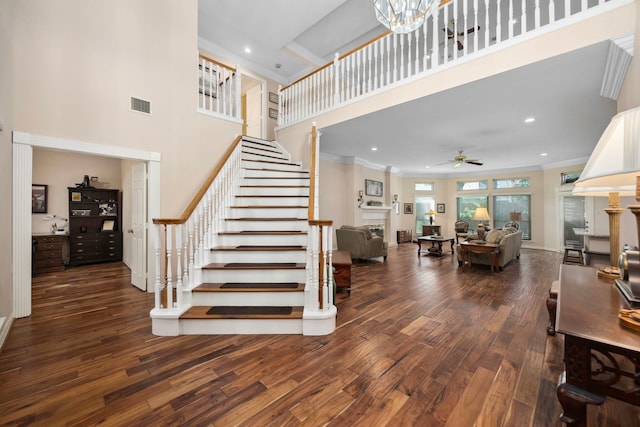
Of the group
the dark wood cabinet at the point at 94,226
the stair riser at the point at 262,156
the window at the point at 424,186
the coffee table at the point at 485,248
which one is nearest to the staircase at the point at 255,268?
the stair riser at the point at 262,156

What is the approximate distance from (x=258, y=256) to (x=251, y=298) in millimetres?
636

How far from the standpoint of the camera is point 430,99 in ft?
12.0

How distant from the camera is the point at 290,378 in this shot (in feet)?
6.05

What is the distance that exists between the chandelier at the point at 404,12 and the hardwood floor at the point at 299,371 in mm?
2707

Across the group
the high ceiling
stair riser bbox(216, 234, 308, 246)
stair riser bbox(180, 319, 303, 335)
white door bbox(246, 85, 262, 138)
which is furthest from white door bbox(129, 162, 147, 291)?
white door bbox(246, 85, 262, 138)

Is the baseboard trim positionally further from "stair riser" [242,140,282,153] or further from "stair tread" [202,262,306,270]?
"stair riser" [242,140,282,153]

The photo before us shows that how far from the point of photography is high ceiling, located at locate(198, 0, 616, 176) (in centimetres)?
328

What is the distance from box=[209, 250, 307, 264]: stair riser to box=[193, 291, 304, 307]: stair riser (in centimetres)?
57

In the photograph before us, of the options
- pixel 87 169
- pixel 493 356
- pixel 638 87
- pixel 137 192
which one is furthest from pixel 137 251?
pixel 638 87

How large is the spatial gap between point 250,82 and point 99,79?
4.50 m

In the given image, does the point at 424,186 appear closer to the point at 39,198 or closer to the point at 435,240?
the point at 435,240

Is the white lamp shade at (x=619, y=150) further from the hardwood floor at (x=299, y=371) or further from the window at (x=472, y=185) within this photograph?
the window at (x=472, y=185)

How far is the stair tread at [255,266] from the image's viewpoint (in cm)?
291

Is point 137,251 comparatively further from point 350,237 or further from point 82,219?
point 350,237
